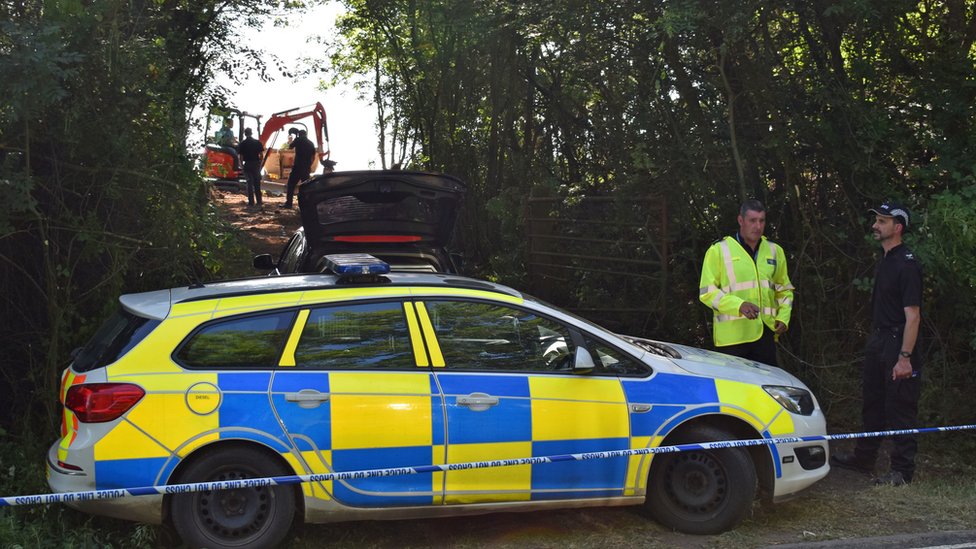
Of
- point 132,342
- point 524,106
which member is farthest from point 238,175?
point 132,342

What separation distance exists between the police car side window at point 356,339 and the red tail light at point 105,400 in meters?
0.82

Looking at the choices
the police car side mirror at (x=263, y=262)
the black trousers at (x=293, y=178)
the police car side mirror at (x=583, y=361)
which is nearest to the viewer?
the police car side mirror at (x=583, y=361)

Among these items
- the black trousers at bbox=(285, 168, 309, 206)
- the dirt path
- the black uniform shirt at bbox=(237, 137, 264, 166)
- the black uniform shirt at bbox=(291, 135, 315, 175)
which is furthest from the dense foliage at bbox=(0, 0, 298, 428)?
the black uniform shirt at bbox=(237, 137, 264, 166)

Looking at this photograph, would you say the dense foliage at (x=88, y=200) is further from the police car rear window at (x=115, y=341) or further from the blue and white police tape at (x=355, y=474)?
the blue and white police tape at (x=355, y=474)

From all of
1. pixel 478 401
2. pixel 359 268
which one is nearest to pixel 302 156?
pixel 359 268

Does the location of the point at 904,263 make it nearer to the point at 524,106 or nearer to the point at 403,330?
the point at 403,330

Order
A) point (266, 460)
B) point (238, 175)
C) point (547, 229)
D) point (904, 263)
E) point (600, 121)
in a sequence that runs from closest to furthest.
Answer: point (266, 460) → point (904, 263) → point (600, 121) → point (547, 229) → point (238, 175)

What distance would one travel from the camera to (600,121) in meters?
10.3

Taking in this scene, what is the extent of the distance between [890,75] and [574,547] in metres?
5.32

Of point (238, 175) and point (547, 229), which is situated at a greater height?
point (238, 175)

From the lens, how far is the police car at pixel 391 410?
4746 millimetres

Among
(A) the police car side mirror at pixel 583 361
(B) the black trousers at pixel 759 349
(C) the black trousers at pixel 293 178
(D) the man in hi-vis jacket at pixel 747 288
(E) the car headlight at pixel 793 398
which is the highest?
(C) the black trousers at pixel 293 178

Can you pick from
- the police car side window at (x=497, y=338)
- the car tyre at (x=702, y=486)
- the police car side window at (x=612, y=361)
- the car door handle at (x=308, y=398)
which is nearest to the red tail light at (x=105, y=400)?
the car door handle at (x=308, y=398)

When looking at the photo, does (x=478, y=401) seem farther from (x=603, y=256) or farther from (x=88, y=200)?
(x=603, y=256)
